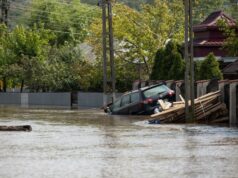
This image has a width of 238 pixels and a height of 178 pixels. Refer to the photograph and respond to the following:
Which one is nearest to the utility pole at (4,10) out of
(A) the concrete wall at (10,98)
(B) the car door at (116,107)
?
A: (A) the concrete wall at (10,98)

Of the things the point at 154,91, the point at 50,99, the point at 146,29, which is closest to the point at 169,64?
the point at 154,91

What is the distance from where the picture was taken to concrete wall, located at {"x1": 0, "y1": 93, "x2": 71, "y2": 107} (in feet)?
231

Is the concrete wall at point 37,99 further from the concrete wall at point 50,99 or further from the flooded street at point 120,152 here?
the flooded street at point 120,152

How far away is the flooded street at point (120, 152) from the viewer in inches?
642

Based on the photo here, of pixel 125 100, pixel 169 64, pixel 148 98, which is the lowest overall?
pixel 125 100

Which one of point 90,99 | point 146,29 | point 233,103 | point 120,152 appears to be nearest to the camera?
point 120,152

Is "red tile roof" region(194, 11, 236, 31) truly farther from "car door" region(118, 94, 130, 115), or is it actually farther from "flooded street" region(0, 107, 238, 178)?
"flooded street" region(0, 107, 238, 178)

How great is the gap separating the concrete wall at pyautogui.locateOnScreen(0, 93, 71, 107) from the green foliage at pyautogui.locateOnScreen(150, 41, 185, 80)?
611 inches

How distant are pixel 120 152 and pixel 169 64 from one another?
111ft

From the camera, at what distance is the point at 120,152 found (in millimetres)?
20562

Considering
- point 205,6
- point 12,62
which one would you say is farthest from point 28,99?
point 205,6

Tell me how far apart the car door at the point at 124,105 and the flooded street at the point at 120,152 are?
38.4ft

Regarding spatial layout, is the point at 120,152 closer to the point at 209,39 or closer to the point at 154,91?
the point at 154,91

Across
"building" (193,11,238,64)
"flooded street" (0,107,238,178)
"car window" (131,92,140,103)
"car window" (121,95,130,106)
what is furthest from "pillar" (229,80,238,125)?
"building" (193,11,238,64)
